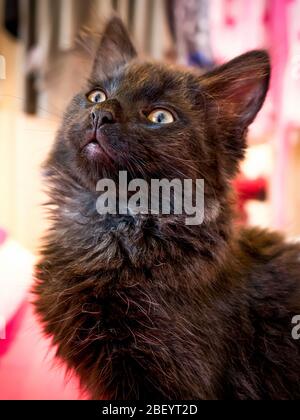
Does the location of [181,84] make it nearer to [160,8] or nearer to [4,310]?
[4,310]

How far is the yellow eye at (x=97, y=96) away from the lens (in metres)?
0.84

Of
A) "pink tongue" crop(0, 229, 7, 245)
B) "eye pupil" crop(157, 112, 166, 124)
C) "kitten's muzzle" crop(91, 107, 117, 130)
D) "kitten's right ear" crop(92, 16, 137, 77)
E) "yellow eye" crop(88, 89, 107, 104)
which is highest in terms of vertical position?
"kitten's right ear" crop(92, 16, 137, 77)

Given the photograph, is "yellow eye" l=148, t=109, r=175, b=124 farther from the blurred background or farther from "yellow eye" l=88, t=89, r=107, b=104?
the blurred background

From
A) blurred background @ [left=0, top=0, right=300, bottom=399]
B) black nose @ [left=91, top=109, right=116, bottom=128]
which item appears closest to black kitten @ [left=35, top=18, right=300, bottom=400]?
black nose @ [left=91, top=109, right=116, bottom=128]

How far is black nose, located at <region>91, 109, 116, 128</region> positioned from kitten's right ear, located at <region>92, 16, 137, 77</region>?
0.29 meters

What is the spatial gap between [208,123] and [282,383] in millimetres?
489

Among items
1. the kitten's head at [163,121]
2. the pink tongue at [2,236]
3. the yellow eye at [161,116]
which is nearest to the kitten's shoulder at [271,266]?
the kitten's head at [163,121]

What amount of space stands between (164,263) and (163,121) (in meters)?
0.25

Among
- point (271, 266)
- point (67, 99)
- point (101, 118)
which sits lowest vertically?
point (271, 266)

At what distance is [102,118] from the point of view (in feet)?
2.37

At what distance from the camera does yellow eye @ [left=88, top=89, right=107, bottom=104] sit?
844mm

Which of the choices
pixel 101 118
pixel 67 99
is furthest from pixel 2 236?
pixel 101 118

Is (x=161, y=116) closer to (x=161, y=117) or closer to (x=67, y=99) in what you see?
(x=161, y=117)

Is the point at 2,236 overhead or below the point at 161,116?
below
